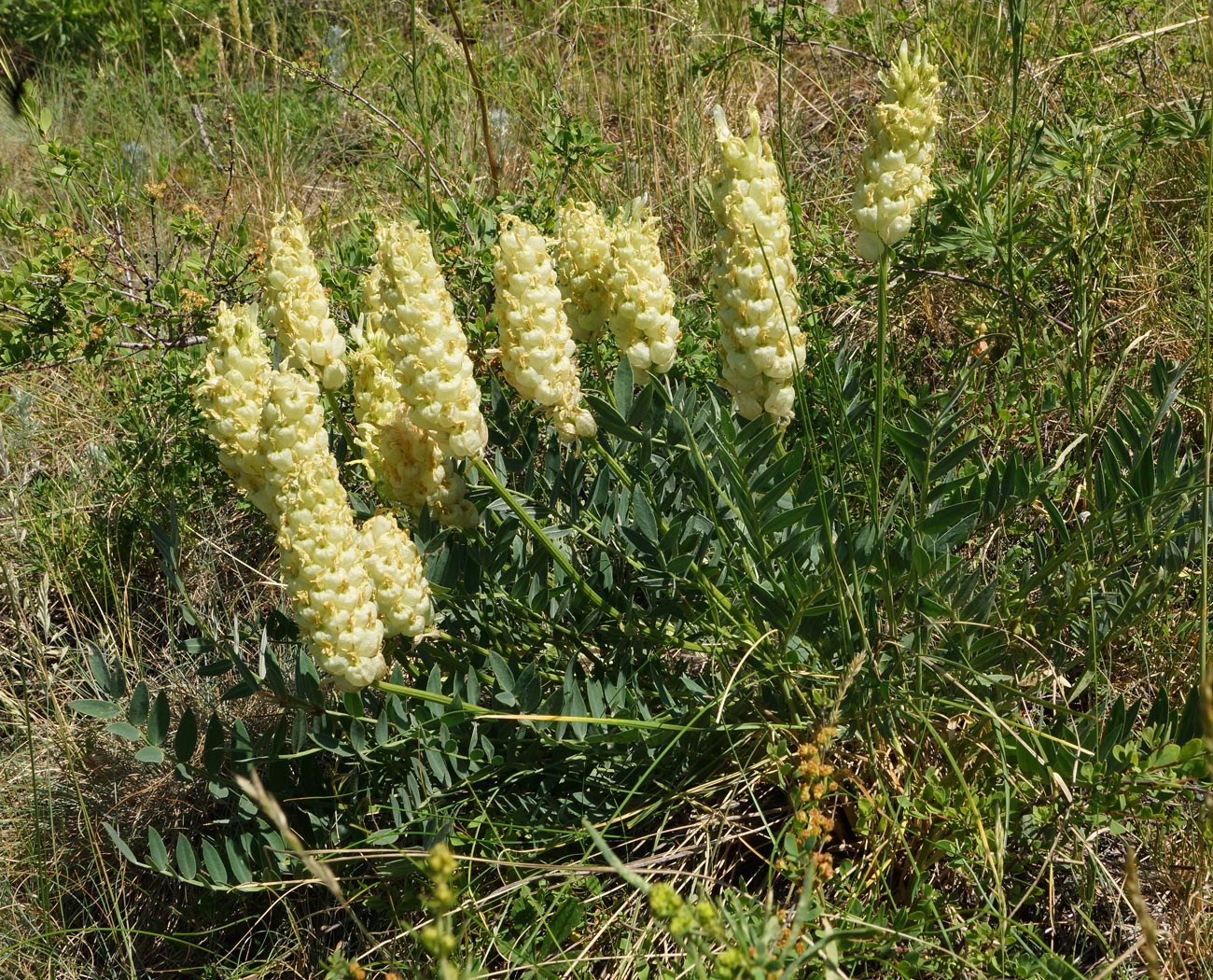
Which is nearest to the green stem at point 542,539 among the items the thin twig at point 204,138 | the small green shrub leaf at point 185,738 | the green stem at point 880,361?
the green stem at point 880,361

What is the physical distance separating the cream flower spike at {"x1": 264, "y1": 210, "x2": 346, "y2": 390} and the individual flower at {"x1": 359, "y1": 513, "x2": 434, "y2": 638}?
315 millimetres

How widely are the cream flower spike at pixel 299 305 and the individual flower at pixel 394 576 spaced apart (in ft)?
1.03

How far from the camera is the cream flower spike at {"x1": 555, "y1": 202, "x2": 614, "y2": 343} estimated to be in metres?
1.58

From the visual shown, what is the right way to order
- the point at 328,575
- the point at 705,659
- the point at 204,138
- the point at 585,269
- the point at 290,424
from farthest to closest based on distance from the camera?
the point at 204,138 → the point at 705,659 → the point at 585,269 → the point at 290,424 → the point at 328,575

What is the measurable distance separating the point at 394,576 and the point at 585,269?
49 cm

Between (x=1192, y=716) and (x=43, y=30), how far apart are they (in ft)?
17.1

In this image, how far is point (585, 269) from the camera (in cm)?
160

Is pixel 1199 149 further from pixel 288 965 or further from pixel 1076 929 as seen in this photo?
pixel 288 965

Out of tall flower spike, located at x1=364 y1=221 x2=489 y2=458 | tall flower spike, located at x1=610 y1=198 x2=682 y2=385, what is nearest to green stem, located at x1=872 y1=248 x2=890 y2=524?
tall flower spike, located at x1=610 y1=198 x2=682 y2=385

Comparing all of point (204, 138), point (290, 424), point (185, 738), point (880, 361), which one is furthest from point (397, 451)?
point (204, 138)

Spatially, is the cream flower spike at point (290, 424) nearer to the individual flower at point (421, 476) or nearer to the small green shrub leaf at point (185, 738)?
the individual flower at point (421, 476)

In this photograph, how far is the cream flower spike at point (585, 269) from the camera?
158 cm

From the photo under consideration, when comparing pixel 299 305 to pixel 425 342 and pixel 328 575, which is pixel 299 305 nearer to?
pixel 425 342

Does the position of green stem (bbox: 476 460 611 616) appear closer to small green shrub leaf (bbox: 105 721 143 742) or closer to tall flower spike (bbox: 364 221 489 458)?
tall flower spike (bbox: 364 221 489 458)
